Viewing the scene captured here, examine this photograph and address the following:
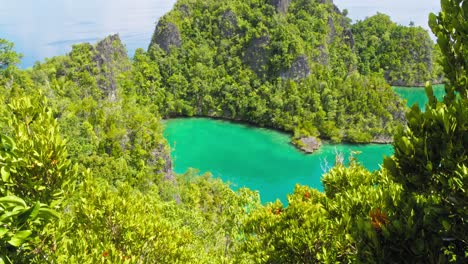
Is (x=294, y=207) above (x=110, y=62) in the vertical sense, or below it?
below

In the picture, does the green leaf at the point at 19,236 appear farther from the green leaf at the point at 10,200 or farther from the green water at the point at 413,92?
the green water at the point at 413,92

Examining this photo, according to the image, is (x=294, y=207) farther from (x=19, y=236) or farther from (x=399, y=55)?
(x=399, y=55)

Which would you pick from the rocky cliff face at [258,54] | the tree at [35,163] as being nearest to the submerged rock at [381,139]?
the rocky cliff face at [258,54]

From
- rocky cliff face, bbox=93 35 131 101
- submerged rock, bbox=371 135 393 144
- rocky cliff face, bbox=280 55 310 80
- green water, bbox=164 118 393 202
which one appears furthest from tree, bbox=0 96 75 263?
rocky cliff face, bbox=280 55 310 80

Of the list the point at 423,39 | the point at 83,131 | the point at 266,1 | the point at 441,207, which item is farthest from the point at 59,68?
the point at 423,39

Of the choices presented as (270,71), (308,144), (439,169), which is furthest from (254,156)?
(439,169)

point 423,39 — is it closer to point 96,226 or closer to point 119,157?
point 119,157

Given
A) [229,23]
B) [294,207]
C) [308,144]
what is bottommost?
[308,144]
